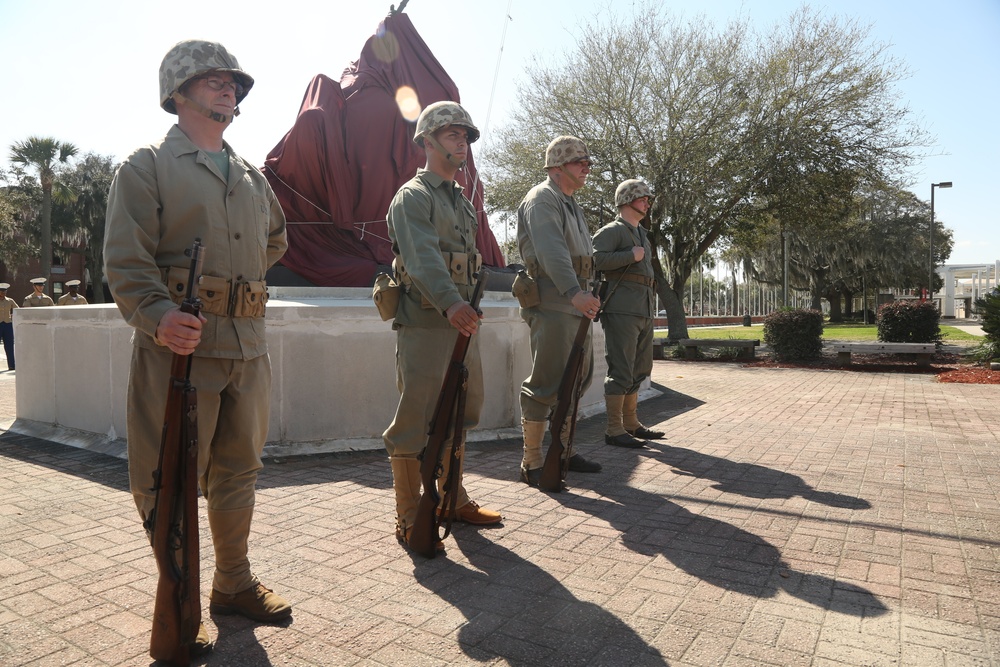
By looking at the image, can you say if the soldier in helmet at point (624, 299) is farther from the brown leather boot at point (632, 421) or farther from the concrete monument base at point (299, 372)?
the concrete monument base at point (299, 372)

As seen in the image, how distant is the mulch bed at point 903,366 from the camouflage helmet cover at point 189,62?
38.2 feet

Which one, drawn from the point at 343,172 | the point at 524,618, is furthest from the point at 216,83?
the point at 343,172

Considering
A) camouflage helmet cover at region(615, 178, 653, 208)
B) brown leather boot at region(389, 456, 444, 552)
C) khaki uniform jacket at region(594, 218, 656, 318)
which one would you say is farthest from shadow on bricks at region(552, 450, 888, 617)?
camouflage helmet cover at region(615, 178, 653, 208)

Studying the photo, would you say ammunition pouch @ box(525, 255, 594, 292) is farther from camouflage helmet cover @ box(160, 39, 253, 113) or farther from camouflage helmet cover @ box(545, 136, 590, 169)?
camouflage helmet cover @ box(160, 39, 253, 113)

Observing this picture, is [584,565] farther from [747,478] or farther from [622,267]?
[622,267]

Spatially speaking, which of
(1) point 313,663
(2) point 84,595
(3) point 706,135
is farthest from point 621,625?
(3) point 706,135

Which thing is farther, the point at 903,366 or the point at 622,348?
the point at 903,366

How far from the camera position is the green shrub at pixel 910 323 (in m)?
15.9

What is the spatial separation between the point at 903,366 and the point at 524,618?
1357 centimetres

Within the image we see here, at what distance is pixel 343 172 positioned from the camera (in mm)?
7773

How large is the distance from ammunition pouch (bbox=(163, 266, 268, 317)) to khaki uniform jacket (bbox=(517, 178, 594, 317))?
2.09 metres

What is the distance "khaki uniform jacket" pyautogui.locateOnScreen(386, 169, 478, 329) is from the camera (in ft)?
10.5

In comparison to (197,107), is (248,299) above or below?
below

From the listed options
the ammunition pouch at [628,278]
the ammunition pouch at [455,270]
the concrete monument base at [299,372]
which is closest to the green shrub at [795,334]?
the concrete monument base at [299,372]
